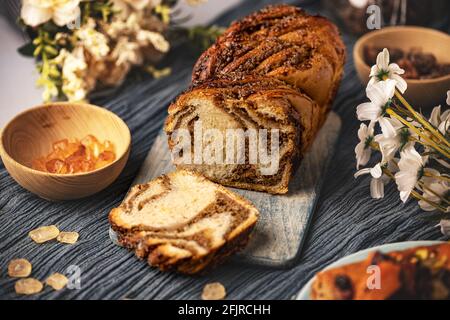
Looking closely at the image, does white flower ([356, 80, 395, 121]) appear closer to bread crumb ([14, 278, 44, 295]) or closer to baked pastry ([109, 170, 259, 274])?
baked pastry ([109, 170, 259, 274])

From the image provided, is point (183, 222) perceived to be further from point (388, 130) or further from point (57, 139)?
point (57, 139)

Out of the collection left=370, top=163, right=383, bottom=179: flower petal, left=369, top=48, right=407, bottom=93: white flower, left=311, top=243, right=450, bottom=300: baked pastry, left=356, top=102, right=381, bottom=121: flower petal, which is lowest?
Answer: left=311, top=243, right=450, bottom=300: baked pastry

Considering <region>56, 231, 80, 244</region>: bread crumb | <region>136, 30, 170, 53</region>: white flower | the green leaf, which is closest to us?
<region>56, 231, 80, 244</region>: bread crumb

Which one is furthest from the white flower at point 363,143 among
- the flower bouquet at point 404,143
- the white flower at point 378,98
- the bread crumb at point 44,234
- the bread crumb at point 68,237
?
the bread crumb at point 44,234

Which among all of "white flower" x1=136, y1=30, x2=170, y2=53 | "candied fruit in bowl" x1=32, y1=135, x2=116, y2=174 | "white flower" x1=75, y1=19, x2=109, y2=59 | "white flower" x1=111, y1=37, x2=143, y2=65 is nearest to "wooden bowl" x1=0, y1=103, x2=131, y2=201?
"candied fruit in bowl" x1=32, y1=135, x2=116, y2=174

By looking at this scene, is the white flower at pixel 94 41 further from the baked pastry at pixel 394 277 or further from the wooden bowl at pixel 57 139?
the baked pastry at pixel 394 277
